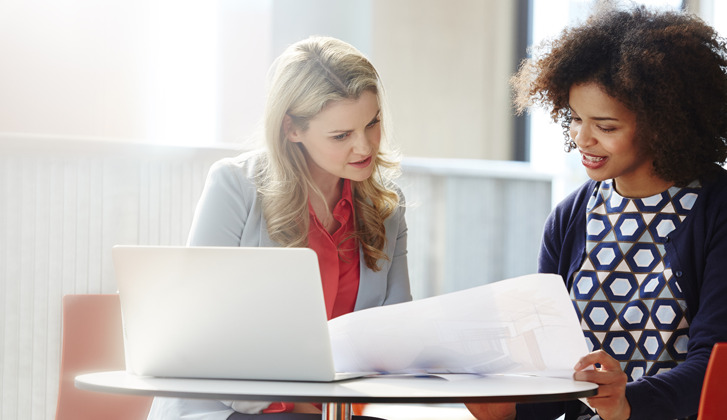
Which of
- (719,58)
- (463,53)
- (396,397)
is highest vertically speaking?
(463,53)

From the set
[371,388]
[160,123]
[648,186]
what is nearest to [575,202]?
[648,186]

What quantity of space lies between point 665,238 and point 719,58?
363 millimetres

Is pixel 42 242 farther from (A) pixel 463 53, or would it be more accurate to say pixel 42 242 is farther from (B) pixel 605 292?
(A) pixel 463 53

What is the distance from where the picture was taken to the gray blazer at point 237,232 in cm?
152

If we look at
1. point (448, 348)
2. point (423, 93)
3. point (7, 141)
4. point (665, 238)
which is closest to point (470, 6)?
point (423, 93)

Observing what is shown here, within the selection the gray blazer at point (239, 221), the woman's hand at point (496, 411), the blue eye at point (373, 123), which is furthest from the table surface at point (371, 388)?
the blue eye at point (373, 123)

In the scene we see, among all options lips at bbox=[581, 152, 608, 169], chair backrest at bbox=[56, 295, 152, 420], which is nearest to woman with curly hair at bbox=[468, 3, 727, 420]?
lips at bbox=[581, 152, 608, 169]

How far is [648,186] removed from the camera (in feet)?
5.30

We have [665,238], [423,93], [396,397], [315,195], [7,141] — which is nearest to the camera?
[396,397]

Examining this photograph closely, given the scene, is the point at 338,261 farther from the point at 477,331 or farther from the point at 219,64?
the point at 219,64

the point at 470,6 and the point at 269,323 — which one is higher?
the point at 470,6

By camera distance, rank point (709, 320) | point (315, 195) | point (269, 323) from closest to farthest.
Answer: point (269, 323)
point (709, 320)
point (315, 195)

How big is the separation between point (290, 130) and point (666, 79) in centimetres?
77

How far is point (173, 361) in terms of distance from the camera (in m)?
1.13
